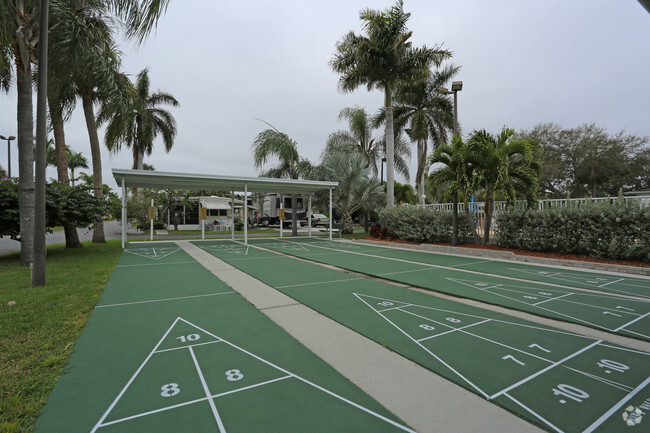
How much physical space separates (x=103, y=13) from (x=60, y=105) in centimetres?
438

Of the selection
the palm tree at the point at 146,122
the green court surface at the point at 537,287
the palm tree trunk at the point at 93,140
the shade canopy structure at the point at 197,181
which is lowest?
the green court surface at the point at 537,287

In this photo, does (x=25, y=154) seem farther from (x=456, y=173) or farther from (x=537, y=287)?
(x=456, y=173)

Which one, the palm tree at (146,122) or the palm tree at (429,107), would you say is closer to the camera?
the palm tree at (429,107)

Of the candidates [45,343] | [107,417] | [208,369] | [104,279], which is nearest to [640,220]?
[208,369]

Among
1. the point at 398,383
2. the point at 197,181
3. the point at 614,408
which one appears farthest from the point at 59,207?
the point at 614,408

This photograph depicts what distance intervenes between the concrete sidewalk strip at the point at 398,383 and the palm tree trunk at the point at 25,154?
7.42 metres

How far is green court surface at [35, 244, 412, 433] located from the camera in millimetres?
2217

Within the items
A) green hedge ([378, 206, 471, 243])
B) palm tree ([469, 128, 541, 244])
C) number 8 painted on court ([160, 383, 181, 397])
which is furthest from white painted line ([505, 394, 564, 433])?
green hedge ([378, 206, 471, 243])

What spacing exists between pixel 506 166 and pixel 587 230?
2911 mm

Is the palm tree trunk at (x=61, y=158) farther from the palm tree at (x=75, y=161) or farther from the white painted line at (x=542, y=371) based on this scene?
the palm tree at (x=75, y=161)

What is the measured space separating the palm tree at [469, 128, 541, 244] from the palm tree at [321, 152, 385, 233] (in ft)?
31.0

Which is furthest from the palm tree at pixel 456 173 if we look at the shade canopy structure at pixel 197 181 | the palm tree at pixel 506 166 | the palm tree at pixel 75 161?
the palm tree at pixel 75 161

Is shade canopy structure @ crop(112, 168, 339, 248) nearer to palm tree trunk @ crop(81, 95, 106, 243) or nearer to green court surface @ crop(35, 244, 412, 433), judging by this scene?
palm tree trunk @ crop(81, 95, 106, 243)

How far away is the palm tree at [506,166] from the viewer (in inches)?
411
